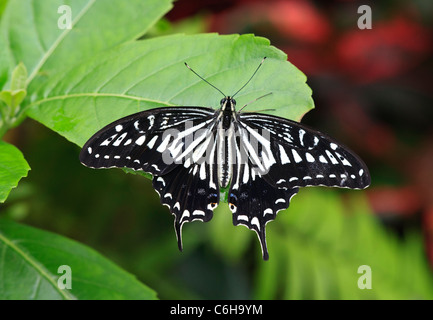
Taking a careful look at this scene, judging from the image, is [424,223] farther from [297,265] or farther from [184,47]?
[184,47]

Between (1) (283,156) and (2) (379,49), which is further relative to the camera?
(2) (379,49)

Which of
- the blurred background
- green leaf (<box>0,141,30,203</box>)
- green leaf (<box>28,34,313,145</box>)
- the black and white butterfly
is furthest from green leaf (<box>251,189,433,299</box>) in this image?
green leaf (<box>0,141,30,203</box>)

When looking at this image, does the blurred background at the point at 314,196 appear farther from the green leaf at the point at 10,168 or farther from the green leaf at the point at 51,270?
the green leaf at the point at 10,168

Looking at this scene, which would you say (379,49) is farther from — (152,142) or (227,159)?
(152,142)

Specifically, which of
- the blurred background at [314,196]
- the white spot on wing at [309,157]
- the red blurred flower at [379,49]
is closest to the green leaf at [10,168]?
the blurred background at [314,196]

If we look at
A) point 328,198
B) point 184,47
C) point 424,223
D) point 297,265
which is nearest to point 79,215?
point 297,265

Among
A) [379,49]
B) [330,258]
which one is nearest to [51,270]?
[330,258]
